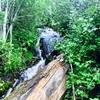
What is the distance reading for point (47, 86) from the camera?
5766 mm

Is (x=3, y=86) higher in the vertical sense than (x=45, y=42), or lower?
lower

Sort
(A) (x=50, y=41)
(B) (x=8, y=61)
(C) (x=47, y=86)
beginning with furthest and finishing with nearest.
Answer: (A) (x=50, y=41), (B) (x=8, y=61), (C) (x=47, y=86)

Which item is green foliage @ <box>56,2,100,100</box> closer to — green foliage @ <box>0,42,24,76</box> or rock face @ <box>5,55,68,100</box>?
rock face @ <box>5,55,68,100</box>

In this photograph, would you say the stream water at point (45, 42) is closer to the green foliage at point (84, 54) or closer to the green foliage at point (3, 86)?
the green foliage at point (3, 86)

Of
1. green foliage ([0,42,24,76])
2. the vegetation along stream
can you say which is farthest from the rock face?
green foliage ([0,42,24,76])

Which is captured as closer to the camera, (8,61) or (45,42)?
(8,61)

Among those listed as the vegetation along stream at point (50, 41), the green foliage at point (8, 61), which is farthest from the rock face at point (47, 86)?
the green foliage at point (8, 61)

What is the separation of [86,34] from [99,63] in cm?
89

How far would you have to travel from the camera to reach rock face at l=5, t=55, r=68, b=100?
214 inches

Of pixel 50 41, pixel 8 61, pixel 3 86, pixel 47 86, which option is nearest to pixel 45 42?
pixel 50 41

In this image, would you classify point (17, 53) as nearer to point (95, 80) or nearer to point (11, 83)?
point (11, 83)

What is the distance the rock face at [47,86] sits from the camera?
544cm

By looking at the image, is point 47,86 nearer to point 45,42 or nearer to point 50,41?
point 50,41

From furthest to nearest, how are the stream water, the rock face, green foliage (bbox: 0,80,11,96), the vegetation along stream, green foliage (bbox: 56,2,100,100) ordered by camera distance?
the stream water → green foliage (bbox: 0,80,11,96) → the vegetation along stream → green foliage (bbox: 56,2,100,100) → the rock face
